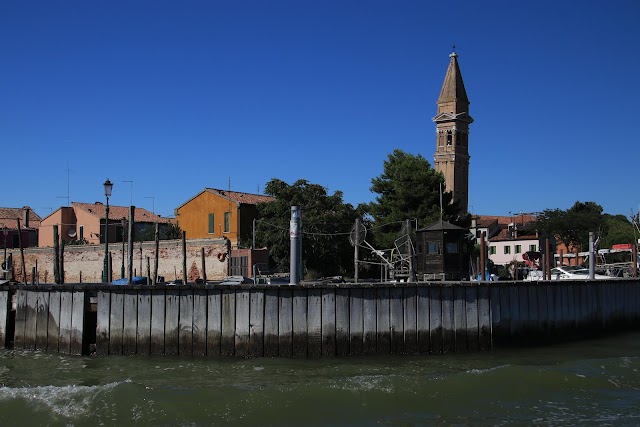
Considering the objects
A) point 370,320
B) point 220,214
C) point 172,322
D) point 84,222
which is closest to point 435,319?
point 370,320

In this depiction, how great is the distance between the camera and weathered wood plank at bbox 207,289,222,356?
19.7m

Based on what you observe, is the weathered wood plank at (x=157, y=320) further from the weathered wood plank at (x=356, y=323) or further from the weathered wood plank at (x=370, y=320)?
the weathered wood plank at (x=370, y=320)

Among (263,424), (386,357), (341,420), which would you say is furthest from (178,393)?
(386,357)

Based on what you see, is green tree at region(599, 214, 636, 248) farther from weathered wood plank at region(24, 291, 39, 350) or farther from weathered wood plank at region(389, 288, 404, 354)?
weathered wood plank at region(24, 291, 39, 350)

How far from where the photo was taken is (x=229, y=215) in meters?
52.2

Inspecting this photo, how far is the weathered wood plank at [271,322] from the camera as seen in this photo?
63.8 feet

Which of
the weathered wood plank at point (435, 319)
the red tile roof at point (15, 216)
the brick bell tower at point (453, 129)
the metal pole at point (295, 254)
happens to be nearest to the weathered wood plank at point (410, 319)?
the weathered wood plank at point (435, 319)

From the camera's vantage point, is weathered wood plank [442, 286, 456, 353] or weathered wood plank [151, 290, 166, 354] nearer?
weathered wood plank [151, 290, 166, 354]

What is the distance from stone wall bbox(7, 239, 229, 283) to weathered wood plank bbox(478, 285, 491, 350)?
26185mm

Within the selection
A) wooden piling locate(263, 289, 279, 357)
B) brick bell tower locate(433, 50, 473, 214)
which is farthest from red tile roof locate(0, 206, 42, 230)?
wooden piling locate(263, 289, 279, 357)

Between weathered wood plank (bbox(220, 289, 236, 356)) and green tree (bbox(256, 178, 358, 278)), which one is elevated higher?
green tree (bbox(256, 178, 358, 278))

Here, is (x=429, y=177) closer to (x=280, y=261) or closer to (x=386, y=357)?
(x=280, y=261)

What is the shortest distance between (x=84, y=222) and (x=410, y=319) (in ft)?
181

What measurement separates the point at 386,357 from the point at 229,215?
112 ft
